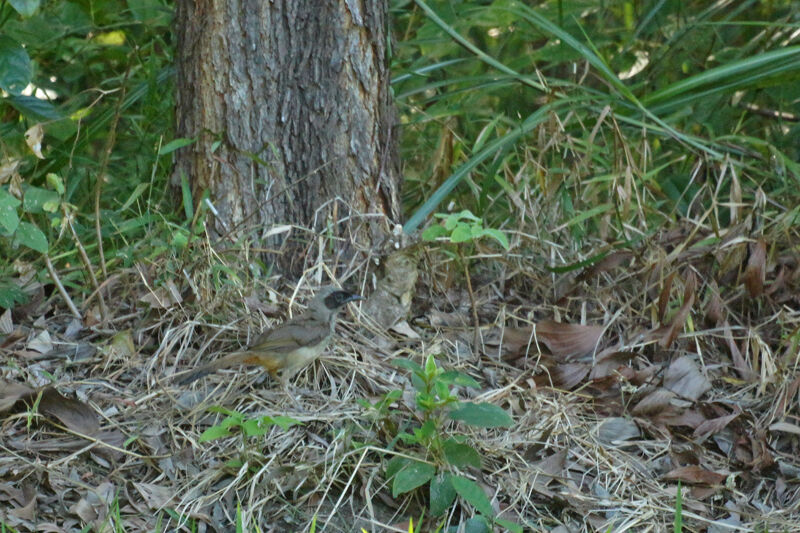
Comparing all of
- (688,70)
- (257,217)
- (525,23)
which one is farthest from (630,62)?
(257,217)

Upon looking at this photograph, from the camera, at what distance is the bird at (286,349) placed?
403 centimetres

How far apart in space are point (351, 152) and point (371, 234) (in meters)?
0.40

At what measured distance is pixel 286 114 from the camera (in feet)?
15.8

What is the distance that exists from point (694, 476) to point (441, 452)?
105 cm

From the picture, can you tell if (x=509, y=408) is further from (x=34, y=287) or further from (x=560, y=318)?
(x=34, y=287)

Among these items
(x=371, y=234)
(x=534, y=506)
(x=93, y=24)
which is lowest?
(x=534, y=506)

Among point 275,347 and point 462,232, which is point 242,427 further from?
point 462,232

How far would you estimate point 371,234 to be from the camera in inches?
192

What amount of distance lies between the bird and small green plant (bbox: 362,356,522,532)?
49 centimetres

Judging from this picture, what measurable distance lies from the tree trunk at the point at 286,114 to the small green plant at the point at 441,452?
138 centimetres

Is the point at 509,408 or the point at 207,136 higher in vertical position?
the point at 207,136

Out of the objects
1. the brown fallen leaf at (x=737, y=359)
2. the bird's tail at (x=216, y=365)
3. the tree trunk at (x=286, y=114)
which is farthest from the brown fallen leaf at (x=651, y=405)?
the bird's tail at (x=216, y=365)

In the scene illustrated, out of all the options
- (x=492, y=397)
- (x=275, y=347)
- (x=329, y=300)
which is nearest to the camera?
(x=275, y=347)

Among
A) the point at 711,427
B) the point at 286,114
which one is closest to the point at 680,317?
the point at 711,427
